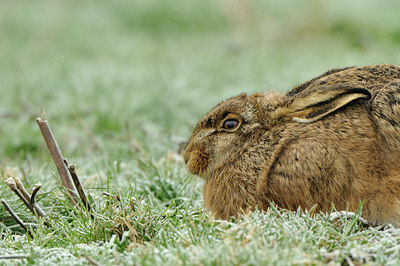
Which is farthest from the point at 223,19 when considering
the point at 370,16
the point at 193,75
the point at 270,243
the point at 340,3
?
the point at 270,243

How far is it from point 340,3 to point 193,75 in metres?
5.62

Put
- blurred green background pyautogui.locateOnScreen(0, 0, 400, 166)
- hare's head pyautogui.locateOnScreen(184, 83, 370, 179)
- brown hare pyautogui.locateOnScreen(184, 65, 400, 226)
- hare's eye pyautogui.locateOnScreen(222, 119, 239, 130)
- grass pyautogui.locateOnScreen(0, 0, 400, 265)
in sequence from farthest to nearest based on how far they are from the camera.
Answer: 1. blurred green background pyautogui.locateOnScreen(0, 0, 400, 166)
2. hare's eye pyautogui.locateOnScreen(222, 119, 239, 130)
3. hare's head pyautogui.locateOnScreen(184, 83, 370, 179)
4. brown hare pyautogui.locateOnScreen(184, 65, 400, 226)
5. grass pyautogui.locateOnScreen(0, 0, 400, 265)

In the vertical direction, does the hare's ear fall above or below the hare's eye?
above

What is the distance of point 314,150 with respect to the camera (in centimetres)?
295

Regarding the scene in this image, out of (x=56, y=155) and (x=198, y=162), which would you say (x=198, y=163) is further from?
(x=56, y=155)

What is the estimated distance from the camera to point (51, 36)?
1238cm

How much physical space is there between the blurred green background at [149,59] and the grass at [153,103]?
0.03m

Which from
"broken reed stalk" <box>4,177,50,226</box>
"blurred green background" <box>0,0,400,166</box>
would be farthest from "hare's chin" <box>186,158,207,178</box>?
"blurred green background" <box>0,0,400,166</box>

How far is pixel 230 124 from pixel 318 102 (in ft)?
1.99

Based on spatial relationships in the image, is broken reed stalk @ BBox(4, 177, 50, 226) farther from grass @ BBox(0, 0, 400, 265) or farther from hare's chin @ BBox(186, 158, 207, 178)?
hare's chin @ BBox(186, 158, 207, 178)

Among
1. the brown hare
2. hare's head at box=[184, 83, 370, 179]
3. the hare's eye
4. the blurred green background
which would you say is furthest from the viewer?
the blurred green background

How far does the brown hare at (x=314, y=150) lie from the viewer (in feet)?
9.38

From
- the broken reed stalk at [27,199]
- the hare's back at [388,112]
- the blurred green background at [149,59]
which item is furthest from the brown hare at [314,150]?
the blurred green background at [149,59]

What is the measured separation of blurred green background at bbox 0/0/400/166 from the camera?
6.19 meters
